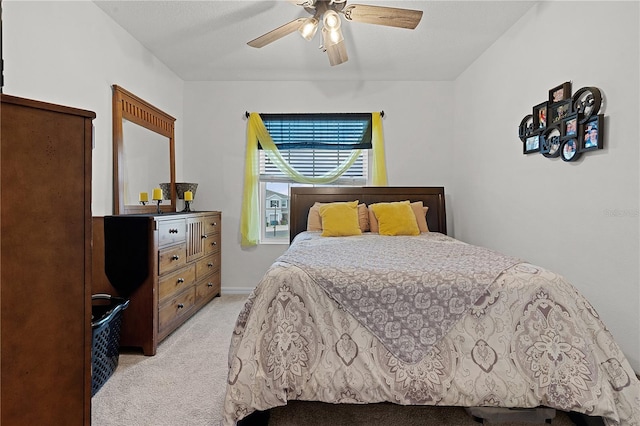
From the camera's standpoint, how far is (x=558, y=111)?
225 centimetres

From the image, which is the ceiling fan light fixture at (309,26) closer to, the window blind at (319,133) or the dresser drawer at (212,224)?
the window blind at (319,133)

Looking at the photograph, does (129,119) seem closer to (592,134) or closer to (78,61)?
(78,61)

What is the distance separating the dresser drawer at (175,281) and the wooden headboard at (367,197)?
1127 millimetres

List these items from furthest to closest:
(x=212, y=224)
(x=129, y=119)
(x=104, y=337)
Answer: (x=212, y=224) → (x=129, y=119) → (x=104, y=337)

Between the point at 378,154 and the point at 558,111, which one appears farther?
the point at 378,154

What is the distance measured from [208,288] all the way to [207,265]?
245 millimetres

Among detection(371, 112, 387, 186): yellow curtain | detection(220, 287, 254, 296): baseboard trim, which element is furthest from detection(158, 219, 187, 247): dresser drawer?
detection(371, 112, 387, 186): yellow curtain

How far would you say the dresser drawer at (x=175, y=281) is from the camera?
246 centimetres

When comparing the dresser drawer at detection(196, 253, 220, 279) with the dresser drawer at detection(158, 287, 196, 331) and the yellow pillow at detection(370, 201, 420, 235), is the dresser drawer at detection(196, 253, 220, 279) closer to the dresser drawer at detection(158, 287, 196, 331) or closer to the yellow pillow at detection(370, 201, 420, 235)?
the dresser drawer at detection(158, 287, 196, 331)

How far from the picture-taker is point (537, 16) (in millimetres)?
2449

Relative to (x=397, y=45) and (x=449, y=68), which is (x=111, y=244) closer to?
(x=397, y=45)

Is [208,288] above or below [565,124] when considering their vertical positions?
below

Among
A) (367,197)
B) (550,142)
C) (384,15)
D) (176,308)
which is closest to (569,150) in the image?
(550,142)

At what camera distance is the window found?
392 cm
